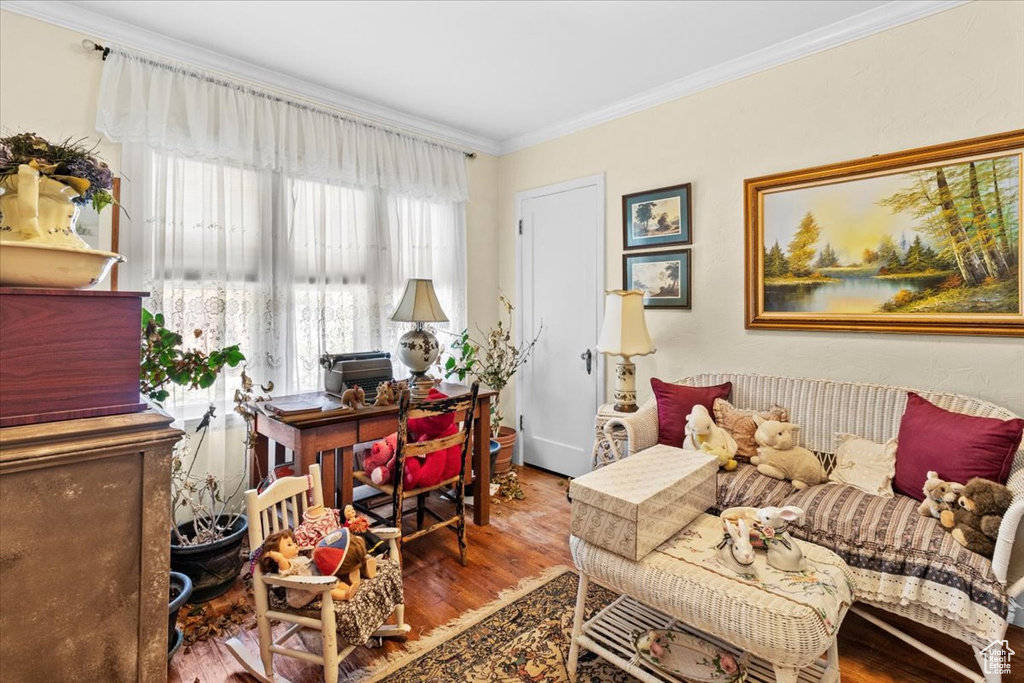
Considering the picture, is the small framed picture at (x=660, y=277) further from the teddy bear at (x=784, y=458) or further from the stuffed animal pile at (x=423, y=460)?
the stuffed animal pile at (x=423, y=460)

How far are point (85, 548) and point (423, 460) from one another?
1.47 metres

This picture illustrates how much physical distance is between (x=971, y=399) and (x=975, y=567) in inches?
33.2

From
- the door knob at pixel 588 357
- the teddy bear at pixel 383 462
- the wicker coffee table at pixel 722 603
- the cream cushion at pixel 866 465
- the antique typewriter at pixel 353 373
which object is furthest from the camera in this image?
the door knob at pixel 588 357

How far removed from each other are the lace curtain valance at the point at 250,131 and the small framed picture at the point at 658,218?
4.66ft

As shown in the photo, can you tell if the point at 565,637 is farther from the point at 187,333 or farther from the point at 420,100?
the point at 420,100

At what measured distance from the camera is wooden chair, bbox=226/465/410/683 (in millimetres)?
1544

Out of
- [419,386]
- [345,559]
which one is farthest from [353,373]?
[345,559]

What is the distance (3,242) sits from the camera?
943 mm

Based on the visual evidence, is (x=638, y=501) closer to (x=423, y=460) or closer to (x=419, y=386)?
(x=423, y=460)

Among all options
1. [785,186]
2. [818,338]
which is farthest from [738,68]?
[818,338]

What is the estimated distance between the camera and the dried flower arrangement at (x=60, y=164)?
3.41 ft

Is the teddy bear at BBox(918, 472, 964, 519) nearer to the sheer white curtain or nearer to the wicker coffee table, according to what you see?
the wicker coffee table

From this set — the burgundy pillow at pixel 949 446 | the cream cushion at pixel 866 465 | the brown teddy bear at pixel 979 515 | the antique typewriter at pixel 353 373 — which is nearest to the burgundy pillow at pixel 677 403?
the cream cushion at pixel 866 465

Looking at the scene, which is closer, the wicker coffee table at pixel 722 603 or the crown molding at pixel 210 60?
the wicker coffee table at pixel 722 603
